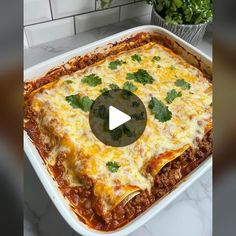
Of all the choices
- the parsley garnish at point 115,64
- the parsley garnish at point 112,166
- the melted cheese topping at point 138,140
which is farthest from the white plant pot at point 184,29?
the parsley garnish at point 112,166

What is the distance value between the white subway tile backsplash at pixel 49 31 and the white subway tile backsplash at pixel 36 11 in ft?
0.08

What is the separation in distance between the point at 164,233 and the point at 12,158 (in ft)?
1.37

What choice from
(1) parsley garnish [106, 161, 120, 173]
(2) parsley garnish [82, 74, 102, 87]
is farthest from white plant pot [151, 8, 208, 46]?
(1) parsley garnish [106, 161, 120, 173]

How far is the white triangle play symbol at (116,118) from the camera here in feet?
2.60

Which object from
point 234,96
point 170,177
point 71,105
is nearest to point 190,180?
point 170,177

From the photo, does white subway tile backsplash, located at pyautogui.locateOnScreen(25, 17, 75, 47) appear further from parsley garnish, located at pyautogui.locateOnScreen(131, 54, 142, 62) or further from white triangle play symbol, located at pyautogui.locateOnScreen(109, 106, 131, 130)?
white triangle play symbol, located at pyautogui.locateOnScreen(109, 106, 131, 130)

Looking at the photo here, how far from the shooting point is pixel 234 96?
621mm

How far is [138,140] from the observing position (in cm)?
76

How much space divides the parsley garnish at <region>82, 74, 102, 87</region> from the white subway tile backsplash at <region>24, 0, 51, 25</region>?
251mm

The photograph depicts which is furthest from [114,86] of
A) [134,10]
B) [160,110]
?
[134,10]

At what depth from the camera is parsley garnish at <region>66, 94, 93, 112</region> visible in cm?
80

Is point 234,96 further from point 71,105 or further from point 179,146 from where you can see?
point 71,105

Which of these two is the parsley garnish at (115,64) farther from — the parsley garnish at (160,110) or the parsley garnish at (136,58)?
the parsley garnish at (160,110)

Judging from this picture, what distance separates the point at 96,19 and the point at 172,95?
1.37 ft
